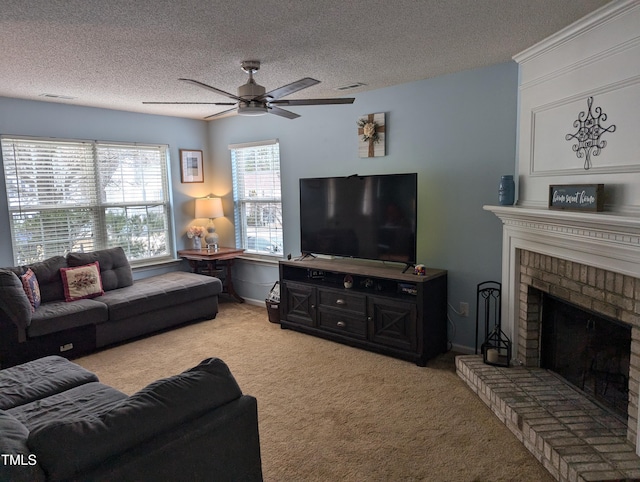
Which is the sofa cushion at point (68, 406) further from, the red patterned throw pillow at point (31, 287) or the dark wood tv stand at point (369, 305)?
the dark wood tv stand at point (369, 305)

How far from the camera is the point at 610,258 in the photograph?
7.66 feet

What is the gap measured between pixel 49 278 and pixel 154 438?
3467 millimetres

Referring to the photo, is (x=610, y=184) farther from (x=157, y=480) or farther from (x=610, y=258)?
(x=157, y=480)

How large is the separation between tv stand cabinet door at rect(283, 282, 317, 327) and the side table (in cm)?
125

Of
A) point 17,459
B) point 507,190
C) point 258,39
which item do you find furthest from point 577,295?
point 17,459

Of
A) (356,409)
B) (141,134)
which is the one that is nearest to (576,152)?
(356,409)

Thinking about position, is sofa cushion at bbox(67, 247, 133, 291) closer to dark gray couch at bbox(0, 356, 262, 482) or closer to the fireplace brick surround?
dark gray couch at bbox(0, 356, 262, 482)

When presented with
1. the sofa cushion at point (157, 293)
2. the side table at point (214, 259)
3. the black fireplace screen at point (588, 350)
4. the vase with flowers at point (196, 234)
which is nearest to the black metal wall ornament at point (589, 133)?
the black fireplace screen at point (588, 350)

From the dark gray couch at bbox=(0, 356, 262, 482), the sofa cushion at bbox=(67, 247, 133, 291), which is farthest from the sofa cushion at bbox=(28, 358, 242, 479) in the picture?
the sofa cushion at bbox=(67, 247, 133, 291)

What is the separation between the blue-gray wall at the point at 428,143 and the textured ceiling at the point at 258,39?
232 millimetres

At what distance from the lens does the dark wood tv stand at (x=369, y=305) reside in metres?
3.72

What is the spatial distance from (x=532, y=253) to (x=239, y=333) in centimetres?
296

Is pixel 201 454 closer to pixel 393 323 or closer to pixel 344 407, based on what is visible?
pixel 344 407

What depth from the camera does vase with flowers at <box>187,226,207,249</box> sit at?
5.88 m
